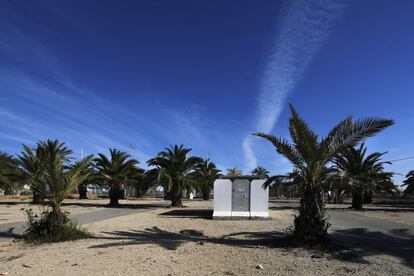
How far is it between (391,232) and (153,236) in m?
8.09

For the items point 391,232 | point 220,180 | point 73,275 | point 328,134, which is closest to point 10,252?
point 73,275

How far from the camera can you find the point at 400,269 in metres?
7.96

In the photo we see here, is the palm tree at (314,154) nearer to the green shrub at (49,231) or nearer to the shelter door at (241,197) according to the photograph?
the green shrub at (49,231)

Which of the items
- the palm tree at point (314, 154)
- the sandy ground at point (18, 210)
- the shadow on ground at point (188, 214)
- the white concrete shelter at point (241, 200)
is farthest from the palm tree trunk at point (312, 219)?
the shadow on ground at point (188, 214)

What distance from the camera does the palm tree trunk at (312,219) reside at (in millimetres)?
10398

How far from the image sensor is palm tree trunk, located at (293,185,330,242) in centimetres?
1040

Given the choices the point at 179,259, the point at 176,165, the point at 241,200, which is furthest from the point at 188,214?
the point at 179,259

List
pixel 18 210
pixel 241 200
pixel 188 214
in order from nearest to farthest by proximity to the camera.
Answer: pixel 241 200, pixel 188 214, pixel 18 210

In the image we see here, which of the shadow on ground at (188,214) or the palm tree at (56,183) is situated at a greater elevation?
the palm tree at (56,183)

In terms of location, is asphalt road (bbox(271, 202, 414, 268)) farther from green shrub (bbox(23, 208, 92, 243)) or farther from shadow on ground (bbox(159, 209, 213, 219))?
shadow on ground (bbox(159, 209, 213, 219))

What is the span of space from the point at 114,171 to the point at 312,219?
28559 mm

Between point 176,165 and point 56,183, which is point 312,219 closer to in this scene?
point 56,183

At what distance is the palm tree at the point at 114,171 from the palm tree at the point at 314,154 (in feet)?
89.0

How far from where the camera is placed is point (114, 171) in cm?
3694
